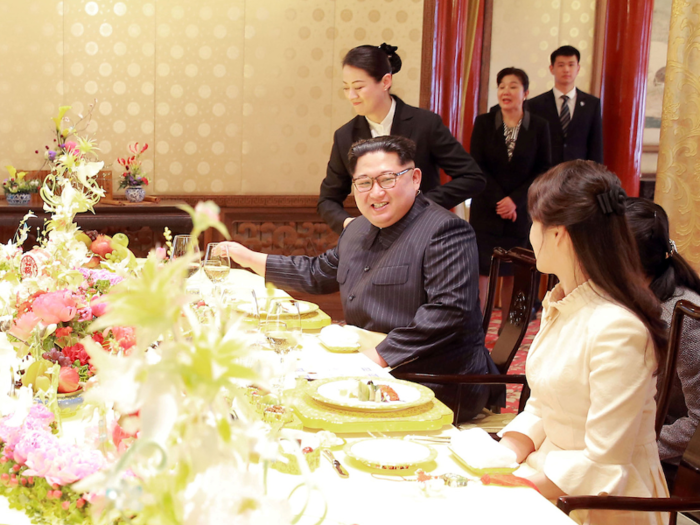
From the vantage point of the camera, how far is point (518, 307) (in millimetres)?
2549

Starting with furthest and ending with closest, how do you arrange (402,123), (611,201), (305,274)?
(402,123), (305,274), (611,201)

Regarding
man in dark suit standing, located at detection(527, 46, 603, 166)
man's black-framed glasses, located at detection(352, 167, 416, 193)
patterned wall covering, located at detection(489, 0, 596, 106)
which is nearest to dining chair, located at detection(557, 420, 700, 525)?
man's black-framed glasses, located at detection(352, 167, 416, 193)

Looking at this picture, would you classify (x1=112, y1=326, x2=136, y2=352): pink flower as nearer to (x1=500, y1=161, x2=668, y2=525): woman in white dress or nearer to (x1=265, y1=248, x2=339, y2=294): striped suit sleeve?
(x1=500, y1=161, x2=668, y2=525): woman in white dress

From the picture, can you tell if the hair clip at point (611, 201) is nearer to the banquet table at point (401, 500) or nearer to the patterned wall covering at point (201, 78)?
the banquet table at point (401, 500)

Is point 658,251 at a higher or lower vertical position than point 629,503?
higher

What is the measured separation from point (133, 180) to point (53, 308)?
3891 millimetres

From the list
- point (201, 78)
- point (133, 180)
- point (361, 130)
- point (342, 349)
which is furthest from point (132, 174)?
point (342, 349)

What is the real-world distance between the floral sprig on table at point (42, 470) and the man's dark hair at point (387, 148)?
181cm

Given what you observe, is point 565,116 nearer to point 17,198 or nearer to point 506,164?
point 506,164

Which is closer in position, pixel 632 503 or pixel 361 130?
pixel 632 503

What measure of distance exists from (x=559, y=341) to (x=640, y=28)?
16.6ft

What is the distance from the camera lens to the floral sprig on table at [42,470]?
0.89 m

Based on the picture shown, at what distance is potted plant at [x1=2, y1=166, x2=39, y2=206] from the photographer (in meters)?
4.82

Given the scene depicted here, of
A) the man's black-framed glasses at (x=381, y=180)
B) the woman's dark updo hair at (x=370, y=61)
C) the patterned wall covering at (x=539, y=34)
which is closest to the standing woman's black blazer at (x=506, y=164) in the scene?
the patterned wall covering at (x=539, y=34)
